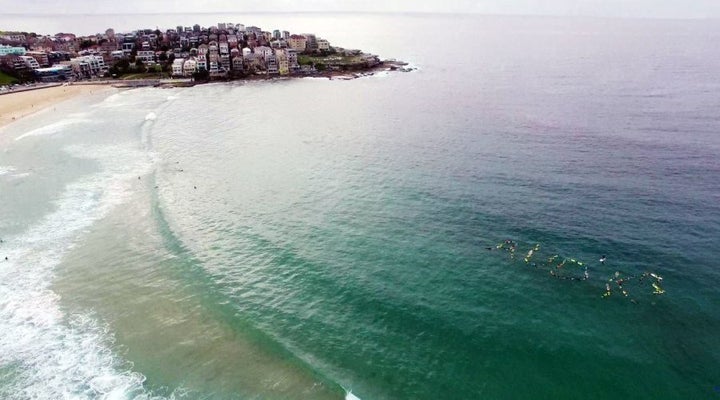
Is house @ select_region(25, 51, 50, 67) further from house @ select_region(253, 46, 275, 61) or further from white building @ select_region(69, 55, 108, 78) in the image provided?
house @ select_region(253, 46, 275, 61)

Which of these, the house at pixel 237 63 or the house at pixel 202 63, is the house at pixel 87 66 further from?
the house at pixel 237 63

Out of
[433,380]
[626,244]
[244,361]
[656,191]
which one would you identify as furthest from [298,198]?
[656,191]

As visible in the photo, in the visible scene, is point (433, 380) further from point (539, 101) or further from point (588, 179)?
point (539, 101)

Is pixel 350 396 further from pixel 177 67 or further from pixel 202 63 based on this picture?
pixel 202 63

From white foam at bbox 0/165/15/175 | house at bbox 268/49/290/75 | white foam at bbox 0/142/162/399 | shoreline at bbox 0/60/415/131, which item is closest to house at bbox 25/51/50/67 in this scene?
shoreline at bbox 0/60/415/131

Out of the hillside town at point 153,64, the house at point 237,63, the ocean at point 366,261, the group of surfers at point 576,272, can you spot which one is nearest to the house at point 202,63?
the hillside town at point 153,64

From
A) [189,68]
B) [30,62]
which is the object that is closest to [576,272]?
[189,68]
